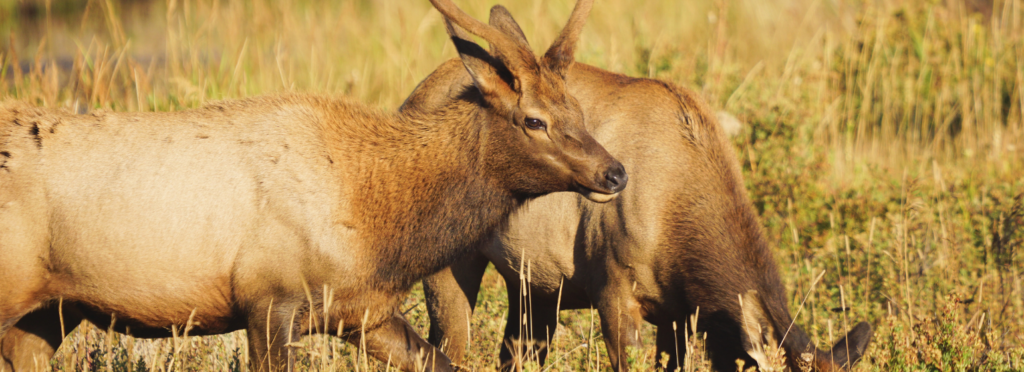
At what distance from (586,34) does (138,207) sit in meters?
8.72

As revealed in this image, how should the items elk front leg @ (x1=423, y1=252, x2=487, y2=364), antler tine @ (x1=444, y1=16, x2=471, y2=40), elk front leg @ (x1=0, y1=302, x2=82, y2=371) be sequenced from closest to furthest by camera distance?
antler tine @ (x1=444, y1=16, x2=471, y2=40)
elk front leg @ (x1=0, y1=302, x2=82, y2=371)
elk front leg @ (x1=423, y1=252, x2=487, y2=364)

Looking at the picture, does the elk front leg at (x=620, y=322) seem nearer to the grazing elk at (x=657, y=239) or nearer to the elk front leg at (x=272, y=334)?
the grazing elk at (x=657, y=239)

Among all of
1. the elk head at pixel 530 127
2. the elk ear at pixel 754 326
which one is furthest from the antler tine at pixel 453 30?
the elk ear at pixel 754 326

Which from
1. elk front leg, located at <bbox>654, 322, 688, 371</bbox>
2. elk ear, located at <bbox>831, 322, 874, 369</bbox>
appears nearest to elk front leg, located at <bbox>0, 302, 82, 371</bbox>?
elk front leg, located at <bbox>654, 322, 688, 371</bbox>

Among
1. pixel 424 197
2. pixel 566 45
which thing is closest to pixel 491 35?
pixel 566 45

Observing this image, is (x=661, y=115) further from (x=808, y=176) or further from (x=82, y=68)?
(x=82, y=68)

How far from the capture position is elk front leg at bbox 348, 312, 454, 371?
199 inches

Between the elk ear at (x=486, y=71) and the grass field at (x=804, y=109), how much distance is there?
1.44m

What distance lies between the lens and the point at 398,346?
509 cm

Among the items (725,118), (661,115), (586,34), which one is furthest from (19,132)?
(586,34)

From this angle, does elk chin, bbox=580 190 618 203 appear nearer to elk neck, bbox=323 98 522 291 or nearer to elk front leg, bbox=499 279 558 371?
elk neck, bbox=323 98 522 291

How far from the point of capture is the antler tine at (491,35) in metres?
4.54

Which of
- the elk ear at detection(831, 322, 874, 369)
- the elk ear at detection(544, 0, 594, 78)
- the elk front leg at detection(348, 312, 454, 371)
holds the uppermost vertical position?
the elk ear at detection(544, 0, 594, 78)

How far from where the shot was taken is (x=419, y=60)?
11.1 m
